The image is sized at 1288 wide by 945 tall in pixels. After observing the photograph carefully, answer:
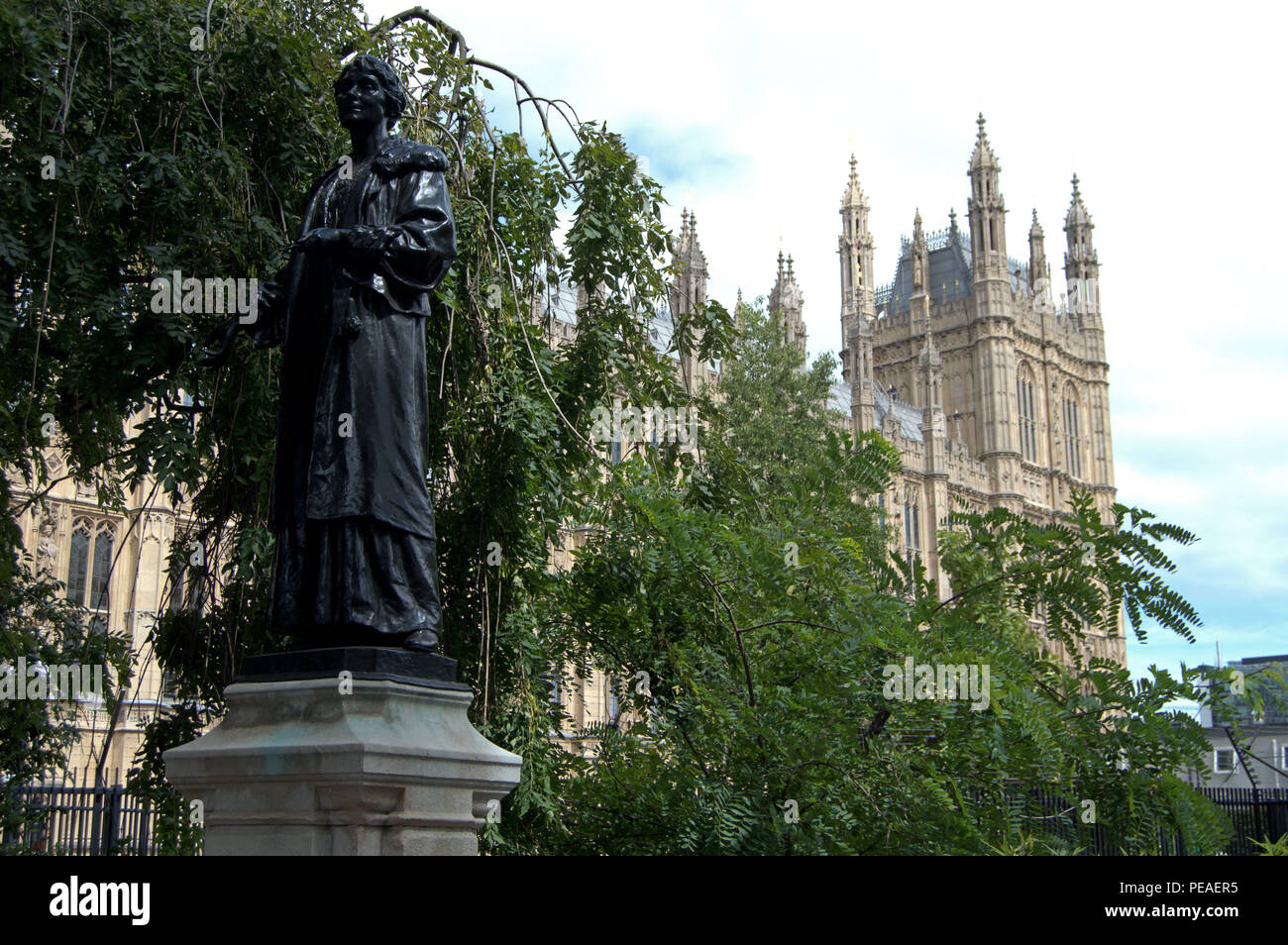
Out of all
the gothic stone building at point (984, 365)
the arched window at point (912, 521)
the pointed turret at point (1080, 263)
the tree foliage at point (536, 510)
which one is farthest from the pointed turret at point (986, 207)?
the tree foliage at point (536, 510)

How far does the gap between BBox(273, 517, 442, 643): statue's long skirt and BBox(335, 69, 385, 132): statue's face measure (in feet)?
5.76

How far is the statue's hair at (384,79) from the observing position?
520 centimetres

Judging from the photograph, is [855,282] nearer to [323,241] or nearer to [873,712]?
[873,712]

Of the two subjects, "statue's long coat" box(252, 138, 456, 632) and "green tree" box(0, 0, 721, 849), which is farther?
"green tree" box(0, 0, 721, 849)

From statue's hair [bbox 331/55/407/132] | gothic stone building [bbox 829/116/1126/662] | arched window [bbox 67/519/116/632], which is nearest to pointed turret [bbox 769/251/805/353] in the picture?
gothic stone building [bbox 829/116/1126/662]

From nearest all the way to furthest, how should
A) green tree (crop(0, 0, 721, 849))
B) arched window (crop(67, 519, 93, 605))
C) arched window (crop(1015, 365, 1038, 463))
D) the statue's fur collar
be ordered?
the statue's fur collar < green tree (crop(0, 0, 721, 849)) < arched window (crop(67, 519, 93, 605)) < arched window (crop(1015, 365, 1038, 463))

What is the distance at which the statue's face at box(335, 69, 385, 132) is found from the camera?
5.23 meters

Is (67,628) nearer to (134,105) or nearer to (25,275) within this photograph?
(25,275)

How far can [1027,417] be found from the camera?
67500 millimetres

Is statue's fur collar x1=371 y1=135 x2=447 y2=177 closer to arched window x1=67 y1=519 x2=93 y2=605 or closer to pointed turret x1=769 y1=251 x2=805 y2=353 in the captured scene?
arched window x1=67 y1=519 x2=93 y2=605

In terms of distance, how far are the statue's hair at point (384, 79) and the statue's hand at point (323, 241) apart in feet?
2.61

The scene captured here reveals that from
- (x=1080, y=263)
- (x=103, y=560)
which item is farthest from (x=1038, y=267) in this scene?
(x=103, y=560)

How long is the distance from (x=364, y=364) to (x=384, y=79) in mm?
1333
